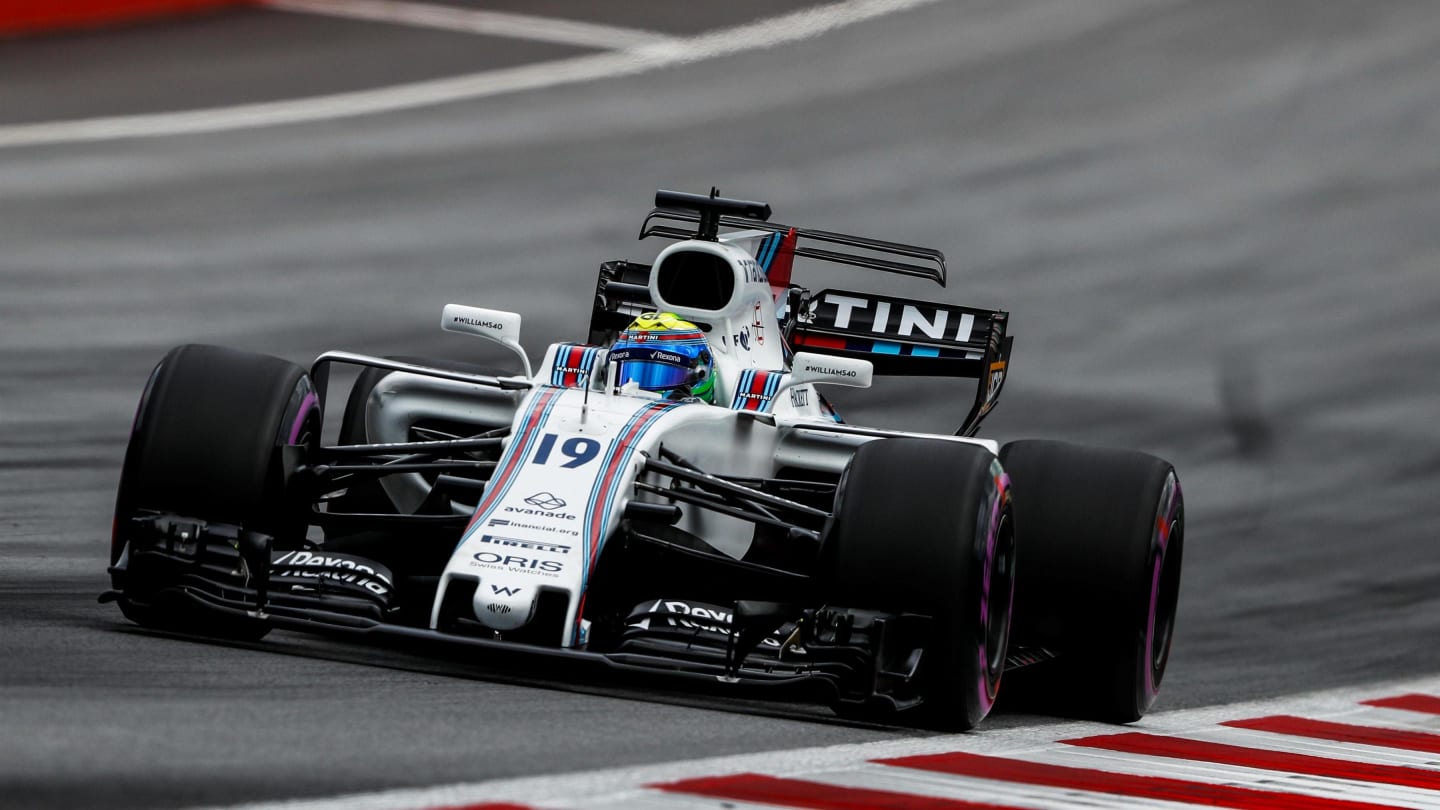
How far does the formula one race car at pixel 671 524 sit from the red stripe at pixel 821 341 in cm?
110

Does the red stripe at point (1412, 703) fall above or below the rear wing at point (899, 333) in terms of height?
below

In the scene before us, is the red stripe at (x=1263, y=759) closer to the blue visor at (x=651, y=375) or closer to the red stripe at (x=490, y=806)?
the blue visor at (x=651, y=375)

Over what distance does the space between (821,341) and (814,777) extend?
5167 mm

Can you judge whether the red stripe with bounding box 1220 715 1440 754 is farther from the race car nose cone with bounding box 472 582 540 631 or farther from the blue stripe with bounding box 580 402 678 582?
the race car nose cone with bounding box 472 582 540 631

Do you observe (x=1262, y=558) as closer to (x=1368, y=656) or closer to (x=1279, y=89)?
(x=1368, y=656)

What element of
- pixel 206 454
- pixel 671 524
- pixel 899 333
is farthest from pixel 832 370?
pixel 206 454

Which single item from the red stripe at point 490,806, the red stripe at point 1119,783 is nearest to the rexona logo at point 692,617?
the red stripe at point 1119,783

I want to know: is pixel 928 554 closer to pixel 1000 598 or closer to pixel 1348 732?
pixel 1000 598

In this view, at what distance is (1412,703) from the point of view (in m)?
9.72

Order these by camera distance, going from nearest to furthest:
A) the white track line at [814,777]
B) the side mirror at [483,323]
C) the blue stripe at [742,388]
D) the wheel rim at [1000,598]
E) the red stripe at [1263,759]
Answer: the white track line at [814,777]
the red stripe at [1263,759]
the wheel rim at [1000,598]
the blue stripe at [742,388]
the side mirror at [483,323]

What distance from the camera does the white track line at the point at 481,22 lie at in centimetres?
2334

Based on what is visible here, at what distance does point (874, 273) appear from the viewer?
17609 millimetres


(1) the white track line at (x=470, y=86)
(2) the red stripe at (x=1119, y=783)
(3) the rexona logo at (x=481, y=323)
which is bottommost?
(2) the red stripe at (x=1119, y=783)

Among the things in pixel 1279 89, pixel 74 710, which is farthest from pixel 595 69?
pixel 74 710
